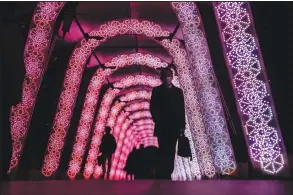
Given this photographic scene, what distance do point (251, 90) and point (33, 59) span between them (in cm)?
358

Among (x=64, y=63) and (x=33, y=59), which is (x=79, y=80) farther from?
(x=64, y=63)

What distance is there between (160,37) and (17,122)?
5.85 m

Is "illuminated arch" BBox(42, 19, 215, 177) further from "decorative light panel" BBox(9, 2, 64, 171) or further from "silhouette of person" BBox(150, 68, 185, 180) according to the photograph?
"decorative light panel" BBox(9, 2, 64, 171)

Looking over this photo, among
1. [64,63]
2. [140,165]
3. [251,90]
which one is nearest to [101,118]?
[64,63]

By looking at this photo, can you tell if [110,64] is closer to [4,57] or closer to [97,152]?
[97,152]

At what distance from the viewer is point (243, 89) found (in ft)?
27.9

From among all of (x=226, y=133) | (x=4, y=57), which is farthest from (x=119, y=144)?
(x=4, y=57)

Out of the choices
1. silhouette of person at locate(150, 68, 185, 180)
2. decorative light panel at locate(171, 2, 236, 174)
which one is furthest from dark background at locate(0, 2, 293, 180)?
silhouette of person at locate(150, 68, 185, 180)

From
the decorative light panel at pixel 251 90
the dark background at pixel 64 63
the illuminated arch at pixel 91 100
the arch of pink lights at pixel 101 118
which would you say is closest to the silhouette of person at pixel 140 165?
the decorative light panel at pixel 251 90

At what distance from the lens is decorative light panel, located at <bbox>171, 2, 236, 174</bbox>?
10.0m

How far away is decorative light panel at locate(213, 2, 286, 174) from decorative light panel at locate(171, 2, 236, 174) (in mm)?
1503

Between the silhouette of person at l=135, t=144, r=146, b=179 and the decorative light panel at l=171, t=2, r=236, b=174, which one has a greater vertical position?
the decorative light panel at l=171, t=2, r=236, b=174

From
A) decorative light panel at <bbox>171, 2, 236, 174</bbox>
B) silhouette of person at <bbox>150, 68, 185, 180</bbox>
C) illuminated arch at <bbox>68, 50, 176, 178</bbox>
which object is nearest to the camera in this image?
silhouette of person at <bbox>150, 68, 185, 180</bbox>

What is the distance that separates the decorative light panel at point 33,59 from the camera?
939cm
